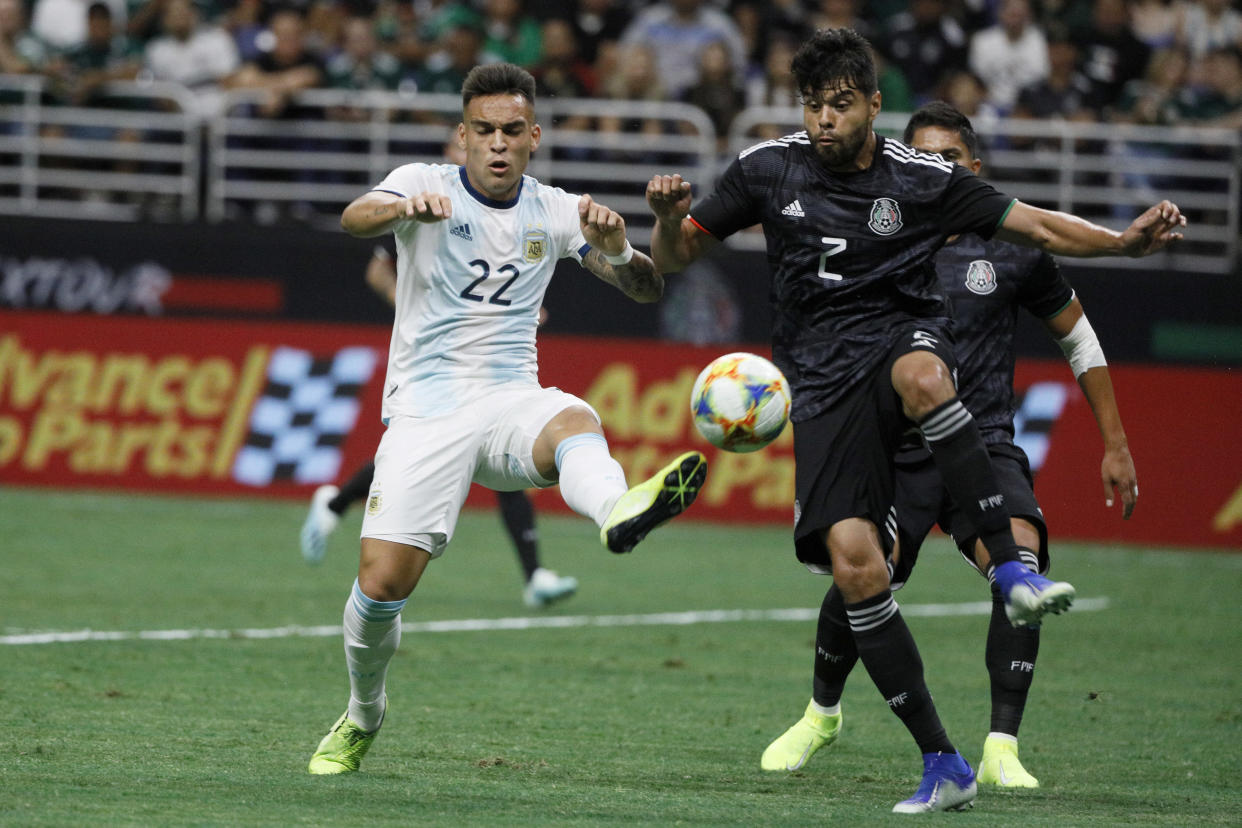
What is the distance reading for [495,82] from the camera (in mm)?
6160

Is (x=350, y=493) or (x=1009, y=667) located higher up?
(x=1009, y=667)

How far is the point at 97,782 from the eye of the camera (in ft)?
18.0

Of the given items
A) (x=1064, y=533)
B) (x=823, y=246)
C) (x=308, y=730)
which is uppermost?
(x=823, y=246)

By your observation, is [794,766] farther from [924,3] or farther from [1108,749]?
[924,3]

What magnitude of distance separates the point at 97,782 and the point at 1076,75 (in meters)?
13.5

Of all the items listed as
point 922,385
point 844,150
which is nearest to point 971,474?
point 922,385

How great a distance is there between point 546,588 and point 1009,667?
4.56 meters

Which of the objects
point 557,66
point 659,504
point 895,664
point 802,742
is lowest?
point 802,742

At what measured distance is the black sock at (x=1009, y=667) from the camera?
254 inches

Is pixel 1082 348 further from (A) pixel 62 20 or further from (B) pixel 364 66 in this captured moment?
(A) pixel 62 20

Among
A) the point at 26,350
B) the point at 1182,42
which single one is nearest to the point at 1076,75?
the point at 1182,42

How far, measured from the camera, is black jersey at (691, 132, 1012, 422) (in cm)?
583

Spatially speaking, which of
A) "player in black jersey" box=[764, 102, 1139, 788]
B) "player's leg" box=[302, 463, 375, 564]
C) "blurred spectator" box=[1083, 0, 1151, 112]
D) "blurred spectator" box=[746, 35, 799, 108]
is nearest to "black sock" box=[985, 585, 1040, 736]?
"player in black jersey" box=[764, 102, 1139, 788]

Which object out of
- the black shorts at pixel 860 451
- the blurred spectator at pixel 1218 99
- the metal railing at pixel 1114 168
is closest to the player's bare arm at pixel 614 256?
the black shorts at pixel 860 451
